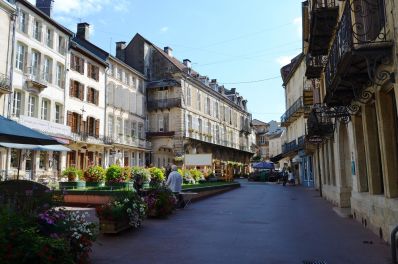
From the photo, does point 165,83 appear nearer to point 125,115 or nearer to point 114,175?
point 125,115

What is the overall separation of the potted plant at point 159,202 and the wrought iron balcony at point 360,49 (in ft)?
19.2

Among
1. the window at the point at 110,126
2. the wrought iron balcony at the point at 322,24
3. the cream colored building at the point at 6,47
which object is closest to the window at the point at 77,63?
the window at the point at 110,126

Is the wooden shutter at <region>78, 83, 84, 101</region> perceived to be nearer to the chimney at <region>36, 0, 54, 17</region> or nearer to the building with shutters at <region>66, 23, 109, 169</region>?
the building with shutters at <region>66, 23, 109, 169</region>

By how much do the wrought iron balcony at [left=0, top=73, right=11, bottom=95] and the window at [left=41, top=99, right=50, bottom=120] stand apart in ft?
14.9

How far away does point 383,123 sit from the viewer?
328 inches

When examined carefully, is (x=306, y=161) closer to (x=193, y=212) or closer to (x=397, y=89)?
(x=193, y=212)

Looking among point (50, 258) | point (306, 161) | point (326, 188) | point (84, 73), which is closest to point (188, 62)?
point (84, 73)

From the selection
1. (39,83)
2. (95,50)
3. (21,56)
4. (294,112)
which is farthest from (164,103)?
(21,56)

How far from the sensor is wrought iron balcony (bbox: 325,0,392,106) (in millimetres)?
7230

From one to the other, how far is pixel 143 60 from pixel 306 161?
2380 cm

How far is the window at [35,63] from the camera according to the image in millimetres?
28484

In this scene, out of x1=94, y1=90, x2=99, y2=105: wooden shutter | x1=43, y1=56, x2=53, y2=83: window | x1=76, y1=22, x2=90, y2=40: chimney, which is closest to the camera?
x1=43, y1=56, x2=53, y2=83: window

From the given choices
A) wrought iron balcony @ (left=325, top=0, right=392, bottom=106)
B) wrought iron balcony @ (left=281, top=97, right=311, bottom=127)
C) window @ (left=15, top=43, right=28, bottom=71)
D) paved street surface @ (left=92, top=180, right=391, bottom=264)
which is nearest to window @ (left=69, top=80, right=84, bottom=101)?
window @ (left=15, top=43, right=28, bottom=71)

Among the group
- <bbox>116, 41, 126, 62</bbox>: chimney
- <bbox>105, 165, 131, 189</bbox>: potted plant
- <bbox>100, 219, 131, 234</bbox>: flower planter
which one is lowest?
<bbox>100, 219, 131, 234</bbox>: flower planter
